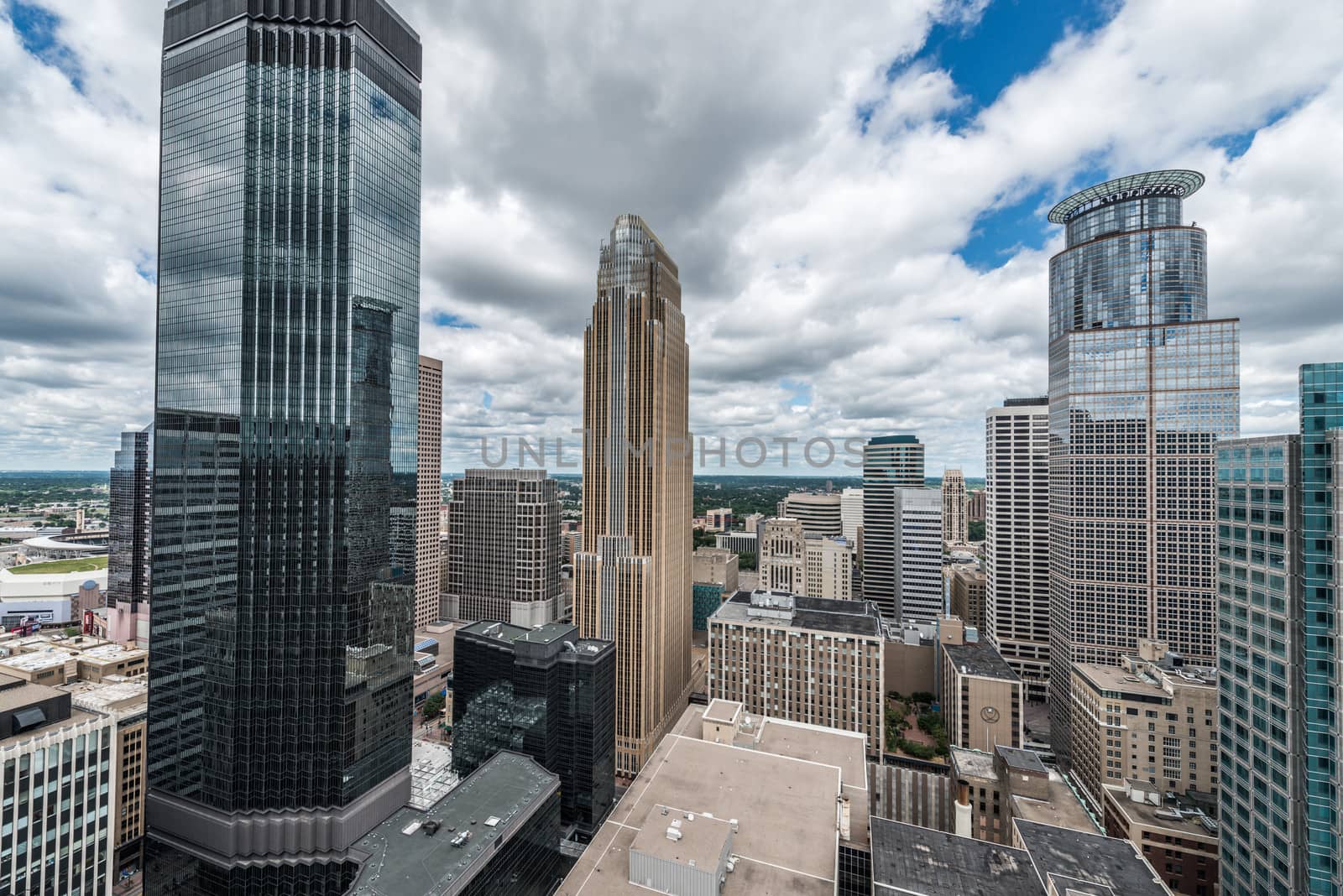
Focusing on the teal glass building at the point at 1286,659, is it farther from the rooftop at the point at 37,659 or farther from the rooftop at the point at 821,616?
the rooftop at the point at 37,659

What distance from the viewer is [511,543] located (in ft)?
632

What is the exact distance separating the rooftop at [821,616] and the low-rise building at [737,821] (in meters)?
35.0

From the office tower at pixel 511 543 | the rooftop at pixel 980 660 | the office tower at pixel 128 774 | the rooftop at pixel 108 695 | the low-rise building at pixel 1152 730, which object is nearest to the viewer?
the office tower at pixel 128 774

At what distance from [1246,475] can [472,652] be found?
11296cm

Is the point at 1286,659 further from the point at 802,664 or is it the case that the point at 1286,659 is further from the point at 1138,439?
the point at 1138,439

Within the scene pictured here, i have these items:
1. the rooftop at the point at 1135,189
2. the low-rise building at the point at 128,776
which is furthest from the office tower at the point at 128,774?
the rooftop at the point at 1135,189

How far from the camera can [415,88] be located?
8238cm

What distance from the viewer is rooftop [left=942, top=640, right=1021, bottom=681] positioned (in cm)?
10831

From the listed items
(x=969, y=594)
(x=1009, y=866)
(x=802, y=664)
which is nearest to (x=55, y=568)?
(x=802, y=664)

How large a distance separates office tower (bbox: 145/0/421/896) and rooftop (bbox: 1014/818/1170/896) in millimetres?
80318

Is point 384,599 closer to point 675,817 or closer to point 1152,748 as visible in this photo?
point 675,817

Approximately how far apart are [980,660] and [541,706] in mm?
94479

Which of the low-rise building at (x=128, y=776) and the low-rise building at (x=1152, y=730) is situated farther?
the low-rise building at (x=1152, y=730)

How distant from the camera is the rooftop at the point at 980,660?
10831 cm
